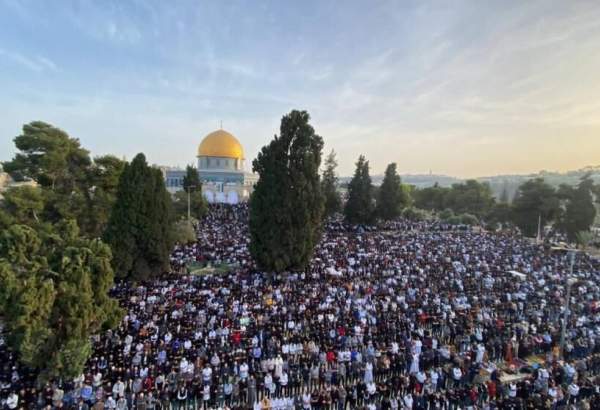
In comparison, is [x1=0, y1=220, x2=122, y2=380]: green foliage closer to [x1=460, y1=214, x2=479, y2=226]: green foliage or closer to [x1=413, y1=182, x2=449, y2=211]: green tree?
[x1=460, y1=214, x2=479, y2=226]: green foliage

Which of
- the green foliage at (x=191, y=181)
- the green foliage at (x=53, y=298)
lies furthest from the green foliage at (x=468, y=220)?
the green foliage at (x=53, y=298)

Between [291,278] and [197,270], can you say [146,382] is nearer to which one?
[291,278]

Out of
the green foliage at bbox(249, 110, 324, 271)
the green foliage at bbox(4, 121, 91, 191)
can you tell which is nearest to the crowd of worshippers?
the green foliage at bbox(249, 110, 324, 271)

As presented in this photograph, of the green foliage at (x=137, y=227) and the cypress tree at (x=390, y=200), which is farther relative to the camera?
the cypress tree at (x=390, y=200)

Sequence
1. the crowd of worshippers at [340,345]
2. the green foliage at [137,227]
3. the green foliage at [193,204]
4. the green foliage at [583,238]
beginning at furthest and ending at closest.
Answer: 1. the green foliage at [193,204]
2. the green foliage at [583,238]
3. the green foliage at [137,227]
4. the crowd of worshippers at [340,345]

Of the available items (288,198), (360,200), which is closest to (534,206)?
(360,200)

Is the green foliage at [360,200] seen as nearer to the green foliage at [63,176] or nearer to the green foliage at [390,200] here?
the green foliage at [390,200]

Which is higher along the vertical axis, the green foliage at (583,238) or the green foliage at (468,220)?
the green foliage at (468,220)

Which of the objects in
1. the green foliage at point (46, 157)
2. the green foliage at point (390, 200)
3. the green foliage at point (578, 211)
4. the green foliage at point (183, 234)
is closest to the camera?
the green foliage at point (46, 157)
